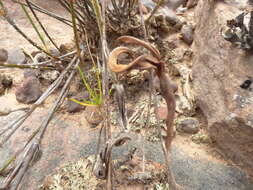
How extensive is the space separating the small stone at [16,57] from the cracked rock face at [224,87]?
134 centimetres

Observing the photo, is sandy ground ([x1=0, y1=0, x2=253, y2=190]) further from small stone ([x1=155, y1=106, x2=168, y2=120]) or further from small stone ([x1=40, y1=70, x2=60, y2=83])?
small stone ([x1=40, y1=70, x2=60, y2=83])

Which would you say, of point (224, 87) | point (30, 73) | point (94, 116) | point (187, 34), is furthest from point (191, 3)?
point (30, 73)

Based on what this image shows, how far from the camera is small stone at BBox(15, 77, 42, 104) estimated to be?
136 cm

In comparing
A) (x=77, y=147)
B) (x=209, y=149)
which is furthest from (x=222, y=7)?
(x=77, y=147)

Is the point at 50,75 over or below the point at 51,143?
over

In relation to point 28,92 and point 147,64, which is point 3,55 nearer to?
point 28,92

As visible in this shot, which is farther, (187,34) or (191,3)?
(191,3)

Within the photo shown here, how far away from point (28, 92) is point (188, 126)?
43.0 inches

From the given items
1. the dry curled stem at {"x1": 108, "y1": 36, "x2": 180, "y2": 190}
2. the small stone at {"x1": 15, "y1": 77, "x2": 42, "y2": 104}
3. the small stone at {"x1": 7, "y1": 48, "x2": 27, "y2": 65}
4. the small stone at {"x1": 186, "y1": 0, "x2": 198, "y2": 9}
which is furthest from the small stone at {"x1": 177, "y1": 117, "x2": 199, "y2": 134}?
the small stone at {"x1": 7, "y1": 48, "x2": 27, "y2": 65}

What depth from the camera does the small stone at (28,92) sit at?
4.47ft

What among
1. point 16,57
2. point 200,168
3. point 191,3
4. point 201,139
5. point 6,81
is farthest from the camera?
point 191,3

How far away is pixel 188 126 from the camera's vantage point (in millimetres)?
1230

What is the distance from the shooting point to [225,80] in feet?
3.63

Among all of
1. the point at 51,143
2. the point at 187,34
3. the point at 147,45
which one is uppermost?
the point at 187,34
